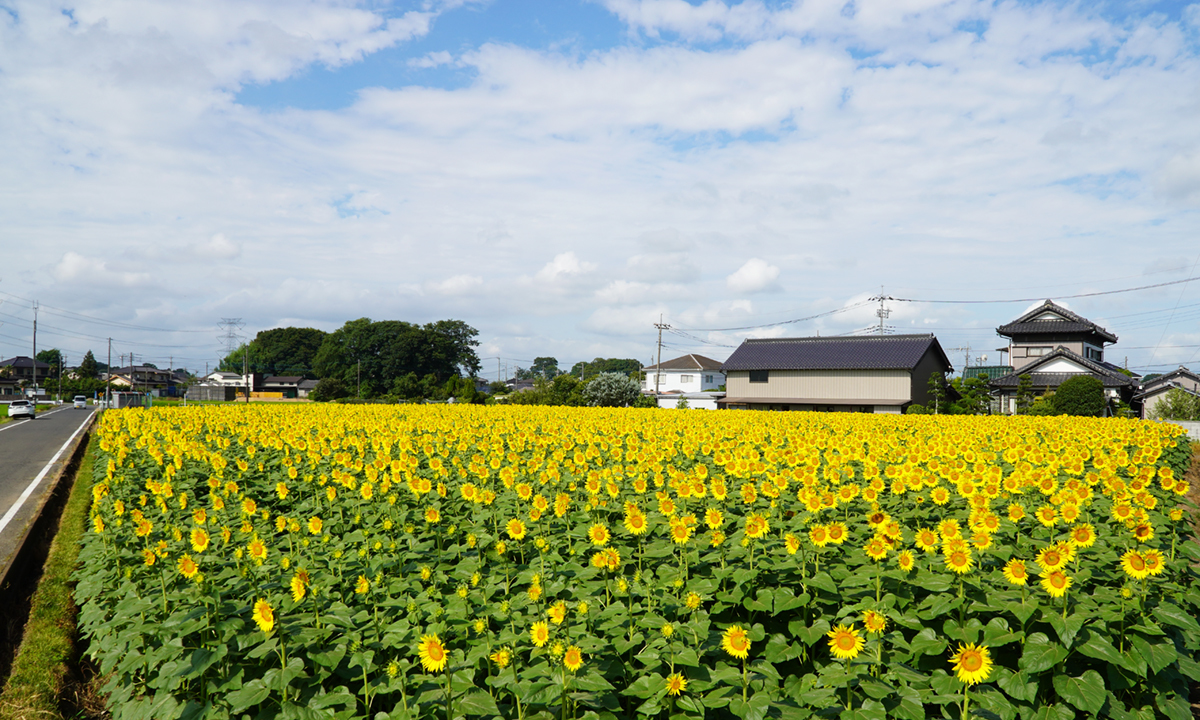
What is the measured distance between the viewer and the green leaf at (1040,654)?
3.21 metres

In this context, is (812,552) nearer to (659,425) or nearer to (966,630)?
(966,630)

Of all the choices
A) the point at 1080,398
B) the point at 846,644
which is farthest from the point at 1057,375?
the point at 846,644

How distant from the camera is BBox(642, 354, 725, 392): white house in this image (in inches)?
2761

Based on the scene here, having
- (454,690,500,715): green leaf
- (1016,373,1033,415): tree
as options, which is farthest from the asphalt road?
(1016,373,1033,415): tree

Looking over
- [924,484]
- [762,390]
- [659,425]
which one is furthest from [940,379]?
[924,484]

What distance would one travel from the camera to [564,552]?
4699 mm

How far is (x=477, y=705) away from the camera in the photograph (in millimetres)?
2949

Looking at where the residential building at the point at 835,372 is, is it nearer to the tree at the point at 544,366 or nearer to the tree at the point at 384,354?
the tree at the point at 384,354

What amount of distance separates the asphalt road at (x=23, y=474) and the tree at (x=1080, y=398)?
35.7m

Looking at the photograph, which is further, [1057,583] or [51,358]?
[51,358]

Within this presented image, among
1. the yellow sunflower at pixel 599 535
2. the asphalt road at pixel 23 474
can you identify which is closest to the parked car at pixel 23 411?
the asphalt road at pixel 23 474

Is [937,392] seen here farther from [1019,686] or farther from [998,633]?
[1019,686]

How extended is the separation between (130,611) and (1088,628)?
5.32m

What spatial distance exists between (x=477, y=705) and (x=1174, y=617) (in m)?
3.53
